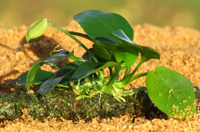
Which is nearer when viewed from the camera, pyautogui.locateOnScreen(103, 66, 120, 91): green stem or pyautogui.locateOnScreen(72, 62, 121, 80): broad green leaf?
pyautogui.locateOnScreen(72, 62, 121, 80): broad green leaf

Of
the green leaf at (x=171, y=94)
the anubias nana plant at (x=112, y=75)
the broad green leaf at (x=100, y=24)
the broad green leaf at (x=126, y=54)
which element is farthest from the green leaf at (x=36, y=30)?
the green leaf at (x=171, y=94)

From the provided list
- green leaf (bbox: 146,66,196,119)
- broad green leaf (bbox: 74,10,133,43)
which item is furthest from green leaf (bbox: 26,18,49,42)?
green leaf (bbox: 146,66,196,119)

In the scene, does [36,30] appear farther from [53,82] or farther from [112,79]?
[112,79]

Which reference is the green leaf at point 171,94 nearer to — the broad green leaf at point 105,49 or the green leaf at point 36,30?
the broad green leaf at point 105,49

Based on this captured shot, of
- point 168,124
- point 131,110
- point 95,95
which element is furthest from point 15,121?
point 168,124

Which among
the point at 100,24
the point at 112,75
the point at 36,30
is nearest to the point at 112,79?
the point at 112,75

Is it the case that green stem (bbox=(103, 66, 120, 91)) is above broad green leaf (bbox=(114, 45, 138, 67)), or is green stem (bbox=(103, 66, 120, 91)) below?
below

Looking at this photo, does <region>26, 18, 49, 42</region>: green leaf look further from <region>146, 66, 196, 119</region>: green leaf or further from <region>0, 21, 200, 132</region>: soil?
<region>146, 66, 196, 119</region>: green leaf
